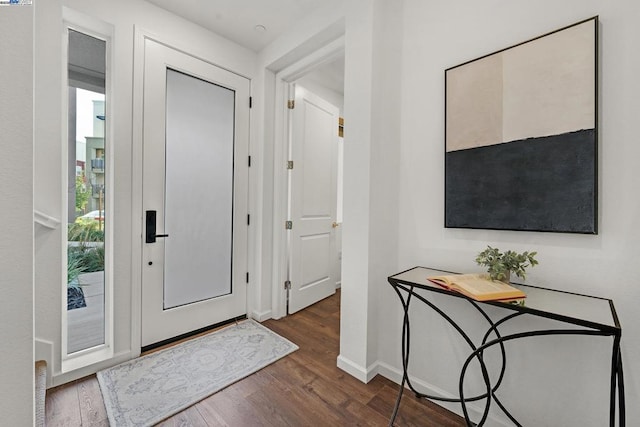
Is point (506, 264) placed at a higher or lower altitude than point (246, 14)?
lower

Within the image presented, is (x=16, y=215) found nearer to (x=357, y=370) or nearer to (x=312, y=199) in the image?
(x=357, y=370)

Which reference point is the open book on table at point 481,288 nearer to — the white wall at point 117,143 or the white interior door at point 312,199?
the white interior door at point 312,199

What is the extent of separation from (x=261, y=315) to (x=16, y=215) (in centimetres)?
219

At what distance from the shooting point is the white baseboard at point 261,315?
2681mm

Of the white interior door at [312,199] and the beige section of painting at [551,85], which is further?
the white interior door at [312,199]

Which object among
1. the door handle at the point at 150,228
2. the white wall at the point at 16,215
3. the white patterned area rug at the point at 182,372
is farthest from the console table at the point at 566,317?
the door handle at the point at 150,228

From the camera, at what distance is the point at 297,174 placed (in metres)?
2.85

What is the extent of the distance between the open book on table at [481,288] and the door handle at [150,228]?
6.78 ft

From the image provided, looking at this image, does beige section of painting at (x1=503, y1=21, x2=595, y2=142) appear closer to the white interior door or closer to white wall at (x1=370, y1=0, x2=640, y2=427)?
white wall at (x1=370, y1=0, x2=640, y2=427)

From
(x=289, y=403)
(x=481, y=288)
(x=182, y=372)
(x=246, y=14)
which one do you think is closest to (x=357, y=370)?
(x=289, y=403)

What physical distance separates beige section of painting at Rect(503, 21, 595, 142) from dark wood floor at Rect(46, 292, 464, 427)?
5.32ft

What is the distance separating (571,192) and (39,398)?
113 inches

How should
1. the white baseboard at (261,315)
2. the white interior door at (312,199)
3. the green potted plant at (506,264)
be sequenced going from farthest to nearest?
the white interior door at (312,199), the white baseboard at (261,315), the green potted plant at (506,264)

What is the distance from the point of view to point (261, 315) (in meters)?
2.68
